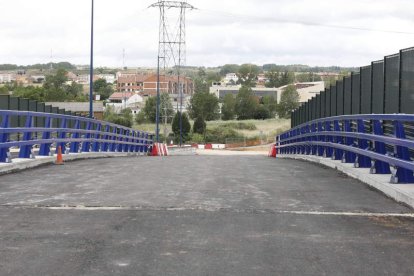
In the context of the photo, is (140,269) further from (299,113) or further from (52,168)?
(299,113)

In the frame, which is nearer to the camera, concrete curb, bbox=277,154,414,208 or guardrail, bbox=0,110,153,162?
concrete curb, bbox=277,154,414,208

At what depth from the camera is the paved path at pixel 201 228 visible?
5.53 m

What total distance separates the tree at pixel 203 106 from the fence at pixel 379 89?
137 metres

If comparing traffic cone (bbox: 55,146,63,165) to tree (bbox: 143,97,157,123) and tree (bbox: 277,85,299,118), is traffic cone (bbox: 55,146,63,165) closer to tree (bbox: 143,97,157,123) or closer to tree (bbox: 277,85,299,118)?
tree (bbox: 143,97,157,123)

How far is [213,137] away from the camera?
382 ft

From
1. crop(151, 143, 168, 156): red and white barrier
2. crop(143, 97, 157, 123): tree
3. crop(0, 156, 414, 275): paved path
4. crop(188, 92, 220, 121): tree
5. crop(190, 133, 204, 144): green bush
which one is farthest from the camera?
crop(188, 92, 220, 121): tree

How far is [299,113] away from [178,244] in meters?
31.1

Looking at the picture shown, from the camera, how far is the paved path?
18.1ft

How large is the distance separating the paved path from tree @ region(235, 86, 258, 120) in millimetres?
163974

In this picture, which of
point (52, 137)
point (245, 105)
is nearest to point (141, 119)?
point (245, 105)

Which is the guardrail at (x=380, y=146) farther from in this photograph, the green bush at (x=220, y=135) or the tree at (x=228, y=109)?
the tree at (x=228, y=109)

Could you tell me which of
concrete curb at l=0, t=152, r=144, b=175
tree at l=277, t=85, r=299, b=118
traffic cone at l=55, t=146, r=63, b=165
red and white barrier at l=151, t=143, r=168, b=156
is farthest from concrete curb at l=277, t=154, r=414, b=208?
tree at l=277, t=85, r=299, b=118

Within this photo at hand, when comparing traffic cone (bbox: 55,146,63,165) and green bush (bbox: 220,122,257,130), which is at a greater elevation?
green bush (bbox: 220,122,257,130)

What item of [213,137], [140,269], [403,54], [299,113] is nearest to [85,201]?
[140,269]
